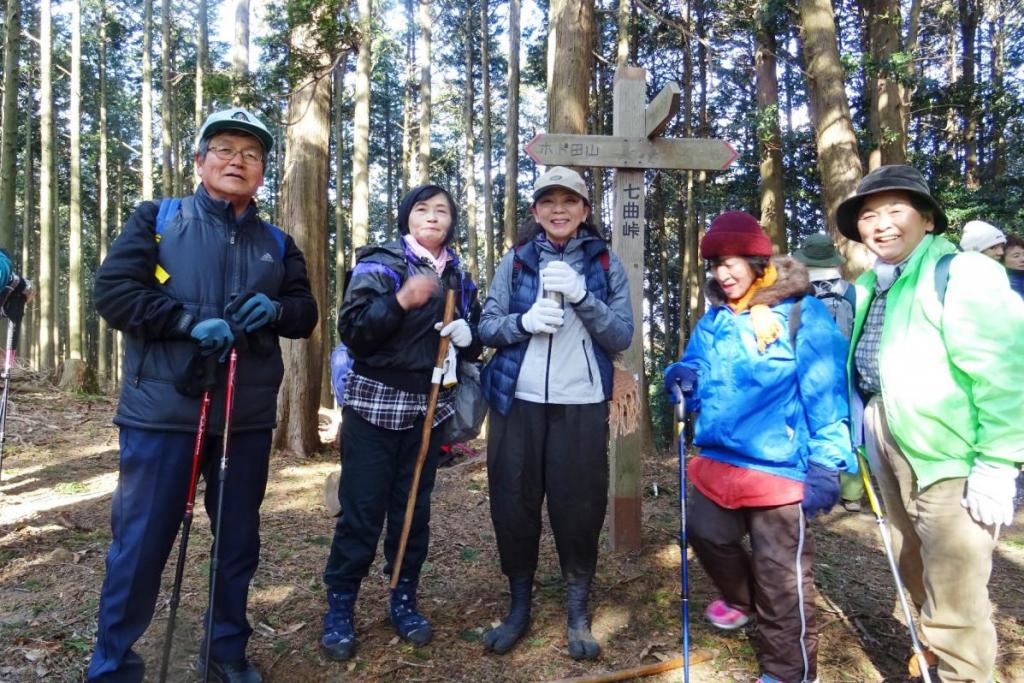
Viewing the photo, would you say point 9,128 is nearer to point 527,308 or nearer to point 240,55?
point 240,55

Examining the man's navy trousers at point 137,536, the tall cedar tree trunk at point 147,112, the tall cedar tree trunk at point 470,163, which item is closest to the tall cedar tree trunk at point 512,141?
the tall cedar tree trunk at point 470,163

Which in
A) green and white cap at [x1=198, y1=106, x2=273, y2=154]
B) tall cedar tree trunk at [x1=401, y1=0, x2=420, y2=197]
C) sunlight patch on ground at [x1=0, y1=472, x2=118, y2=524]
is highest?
tall cedar tree trunk at [x1=401, y1=0, x2=420, y2=197]

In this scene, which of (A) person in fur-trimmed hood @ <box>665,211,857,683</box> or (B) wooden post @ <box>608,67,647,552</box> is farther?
(B) wooden post @ <box>608,67,647,552</box>

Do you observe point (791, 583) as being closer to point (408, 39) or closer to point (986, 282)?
point (986, 282)

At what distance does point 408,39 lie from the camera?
25.7m

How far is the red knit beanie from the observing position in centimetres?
295

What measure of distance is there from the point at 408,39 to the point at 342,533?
26422 millimetres

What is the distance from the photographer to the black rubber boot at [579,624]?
126 inches

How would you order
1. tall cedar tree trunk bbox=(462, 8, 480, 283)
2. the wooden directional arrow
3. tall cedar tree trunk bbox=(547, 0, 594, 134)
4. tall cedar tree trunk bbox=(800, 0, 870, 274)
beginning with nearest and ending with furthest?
the wooden directional arrow < tall cedar tree trunk bbox=(547, 0, 594, 134) < tall cedar tree trunk bbox=(800, 0, 870, 274) < tall cedar tree trunk bbox=(462, 8, 480, 283)

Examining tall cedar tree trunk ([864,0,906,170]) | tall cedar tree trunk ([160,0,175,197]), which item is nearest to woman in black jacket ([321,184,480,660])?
tall cedar tree trunk ([864,0,906,170])

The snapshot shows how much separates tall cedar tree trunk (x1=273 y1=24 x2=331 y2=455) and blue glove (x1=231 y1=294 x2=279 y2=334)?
446cm

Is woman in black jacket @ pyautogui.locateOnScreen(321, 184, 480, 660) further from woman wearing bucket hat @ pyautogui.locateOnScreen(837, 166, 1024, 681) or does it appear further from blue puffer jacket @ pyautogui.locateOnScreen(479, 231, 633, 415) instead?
woman wearing bucket hat @ pyautogui.locateOnScreen(837, 166, 1024, 681)

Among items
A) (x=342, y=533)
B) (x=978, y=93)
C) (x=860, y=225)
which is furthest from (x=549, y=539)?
(x=978, y=93)

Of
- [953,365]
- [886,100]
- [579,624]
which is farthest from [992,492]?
[886,100]
